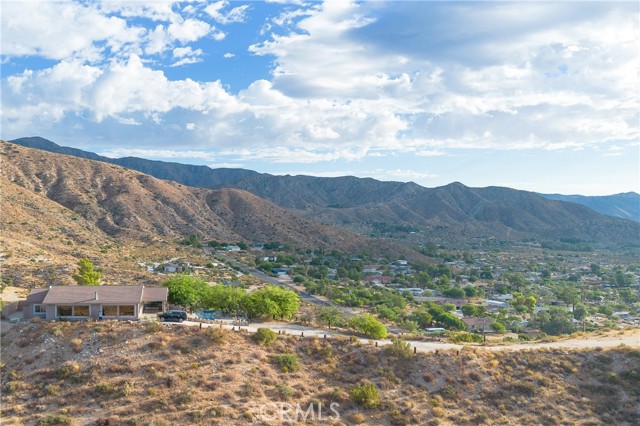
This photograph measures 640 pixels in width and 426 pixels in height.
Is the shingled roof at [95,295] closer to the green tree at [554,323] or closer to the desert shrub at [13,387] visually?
the desert shrub at [13,387]

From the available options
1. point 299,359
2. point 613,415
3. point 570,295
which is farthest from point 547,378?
point 570,295

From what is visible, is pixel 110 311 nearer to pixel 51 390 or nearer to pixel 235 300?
pixel 51 390

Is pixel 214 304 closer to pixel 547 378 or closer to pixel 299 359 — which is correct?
pixel 299 359

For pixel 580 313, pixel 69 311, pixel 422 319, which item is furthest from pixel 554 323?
pixel 69 311

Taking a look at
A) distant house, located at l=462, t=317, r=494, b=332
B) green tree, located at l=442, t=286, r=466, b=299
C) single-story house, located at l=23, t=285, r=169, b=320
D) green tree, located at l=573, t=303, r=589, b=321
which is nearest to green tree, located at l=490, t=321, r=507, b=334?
distant house, located at l=462, t=317, r=494, b=332

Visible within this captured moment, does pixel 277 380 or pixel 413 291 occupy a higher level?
pixel 277 380

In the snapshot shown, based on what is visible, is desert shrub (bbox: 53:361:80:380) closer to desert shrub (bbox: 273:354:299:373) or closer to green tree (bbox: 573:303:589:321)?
desert shrub (bbox: 273:354:299:373)

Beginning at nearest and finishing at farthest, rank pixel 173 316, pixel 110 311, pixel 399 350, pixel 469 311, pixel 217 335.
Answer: pixel 217 335 < pixel 399 350 < pixel 110 311 < pixel 173 316 < pixel 469 311
